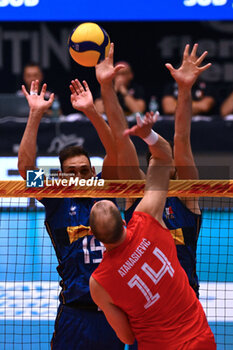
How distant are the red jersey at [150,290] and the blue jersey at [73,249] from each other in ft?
2.05

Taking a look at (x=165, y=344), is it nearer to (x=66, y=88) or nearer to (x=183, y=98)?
(x=183, y=98)

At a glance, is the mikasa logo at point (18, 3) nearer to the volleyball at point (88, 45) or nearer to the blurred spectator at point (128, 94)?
the blurred spectator at point (128, 94)

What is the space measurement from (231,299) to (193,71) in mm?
3308

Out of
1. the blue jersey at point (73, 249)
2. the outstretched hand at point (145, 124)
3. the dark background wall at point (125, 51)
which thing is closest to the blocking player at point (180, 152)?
the blue jersey at point (73, 249)

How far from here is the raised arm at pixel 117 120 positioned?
4598 mm

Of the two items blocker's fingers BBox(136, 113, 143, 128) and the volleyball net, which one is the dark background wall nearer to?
the volleyball net

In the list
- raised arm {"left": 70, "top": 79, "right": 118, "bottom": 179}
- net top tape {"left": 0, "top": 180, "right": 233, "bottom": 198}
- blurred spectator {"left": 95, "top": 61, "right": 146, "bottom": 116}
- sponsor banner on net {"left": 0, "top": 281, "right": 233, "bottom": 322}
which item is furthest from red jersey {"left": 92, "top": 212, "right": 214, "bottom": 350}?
blurred spectator {"left": 95, "top": 61, "right": 146, "bottom": 116}

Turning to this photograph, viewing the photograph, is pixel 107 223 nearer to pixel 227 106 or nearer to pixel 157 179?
pixel 157 179

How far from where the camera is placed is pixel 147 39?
17.2 m

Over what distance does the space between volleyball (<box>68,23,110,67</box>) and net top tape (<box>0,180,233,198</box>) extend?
140 centimetres

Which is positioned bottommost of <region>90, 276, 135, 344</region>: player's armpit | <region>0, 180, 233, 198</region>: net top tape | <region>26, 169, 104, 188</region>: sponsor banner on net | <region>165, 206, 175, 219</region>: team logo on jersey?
<region>90, 276, 135, 344</region>: player's armpit

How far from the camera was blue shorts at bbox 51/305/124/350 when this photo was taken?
4508 mm

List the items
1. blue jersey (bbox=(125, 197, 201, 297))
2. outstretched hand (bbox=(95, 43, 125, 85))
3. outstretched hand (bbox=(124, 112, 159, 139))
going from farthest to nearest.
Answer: blue jersey (bbox=(125, 197, 201, 297)) → outstretched hand (bbox=(95, 43, 125, 85)) → outstretched hand (bbox=(124, 112, 159, 139))

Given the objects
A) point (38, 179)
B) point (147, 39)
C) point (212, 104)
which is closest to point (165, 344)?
point (38, 179)
